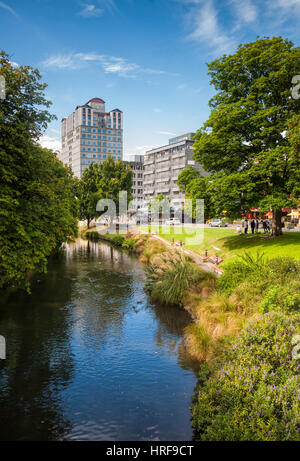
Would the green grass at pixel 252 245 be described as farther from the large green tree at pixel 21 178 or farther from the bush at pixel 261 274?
the large green tree at pixel 21 178

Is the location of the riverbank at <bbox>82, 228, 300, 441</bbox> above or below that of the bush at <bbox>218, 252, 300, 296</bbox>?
below

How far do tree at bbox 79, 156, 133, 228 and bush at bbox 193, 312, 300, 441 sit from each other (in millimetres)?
60613

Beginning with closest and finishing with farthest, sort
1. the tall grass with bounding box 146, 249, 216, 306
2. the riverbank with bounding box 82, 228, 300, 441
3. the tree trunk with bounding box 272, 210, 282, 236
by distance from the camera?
the riverbank with bounding box 82, 228, 300, 441 < the tall grass with bounding box 146, 249, 216, 306 < the tree trunk with bounding box 272, 210, 282, 236

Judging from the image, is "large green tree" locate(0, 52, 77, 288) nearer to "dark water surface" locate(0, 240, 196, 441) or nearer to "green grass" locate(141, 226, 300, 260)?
"dark water surface" locate(0, 240, 196, 441)

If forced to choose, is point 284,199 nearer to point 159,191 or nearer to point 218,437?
point 218,437

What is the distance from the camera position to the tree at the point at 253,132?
86.0 ft

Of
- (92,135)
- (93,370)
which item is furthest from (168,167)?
(93,370)

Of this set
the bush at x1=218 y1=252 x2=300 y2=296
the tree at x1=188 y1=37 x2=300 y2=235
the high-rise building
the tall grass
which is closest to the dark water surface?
the tall grass

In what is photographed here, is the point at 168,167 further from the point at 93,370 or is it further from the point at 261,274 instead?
the point at 93,370

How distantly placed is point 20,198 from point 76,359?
24.1 feet

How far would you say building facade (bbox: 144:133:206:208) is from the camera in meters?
126

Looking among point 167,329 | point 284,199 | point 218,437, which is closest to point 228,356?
point 218,437

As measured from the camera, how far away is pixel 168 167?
5325 inches

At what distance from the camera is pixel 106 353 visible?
13.8 metres
